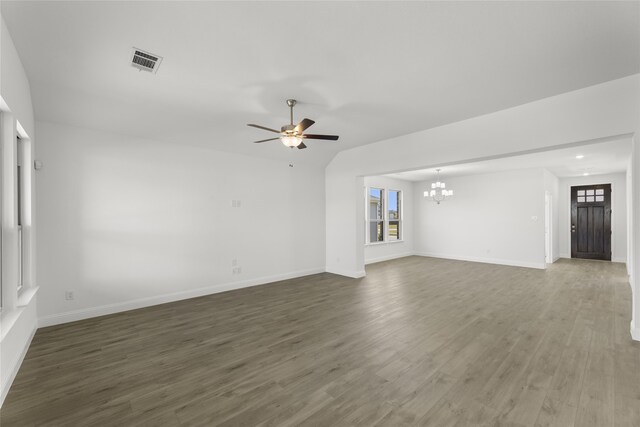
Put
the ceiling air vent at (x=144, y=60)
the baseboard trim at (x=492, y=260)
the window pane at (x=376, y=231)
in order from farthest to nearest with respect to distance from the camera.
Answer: the window pane at (x=376, y=231) < the baseboard trim at (x=492, y=260) < the ceiling air vent at (x=144, y=60)

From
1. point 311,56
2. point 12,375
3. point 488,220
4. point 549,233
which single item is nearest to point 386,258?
point 488,220

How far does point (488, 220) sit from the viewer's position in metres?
8.37

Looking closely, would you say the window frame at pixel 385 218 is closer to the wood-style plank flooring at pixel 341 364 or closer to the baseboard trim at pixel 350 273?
the baseboard trim at pixel 350 273

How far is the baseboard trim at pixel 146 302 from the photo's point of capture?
3746mm

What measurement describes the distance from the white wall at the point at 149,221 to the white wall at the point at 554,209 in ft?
24.1

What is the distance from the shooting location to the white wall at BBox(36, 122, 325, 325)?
149 inches

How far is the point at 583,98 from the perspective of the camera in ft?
10.5

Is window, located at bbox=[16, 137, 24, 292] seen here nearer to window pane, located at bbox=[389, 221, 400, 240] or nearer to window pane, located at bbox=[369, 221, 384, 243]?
window pane, located at bbox=[369, 221, 384, 243]

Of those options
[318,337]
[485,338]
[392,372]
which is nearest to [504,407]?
[392,372]

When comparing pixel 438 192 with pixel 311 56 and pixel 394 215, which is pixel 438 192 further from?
pixel 311 56

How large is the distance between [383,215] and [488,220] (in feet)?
10.2

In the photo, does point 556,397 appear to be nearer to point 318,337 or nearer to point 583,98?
point 318,337

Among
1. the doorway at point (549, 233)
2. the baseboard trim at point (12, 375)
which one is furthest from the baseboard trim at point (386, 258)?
the baseboard trim at point (12, 375)

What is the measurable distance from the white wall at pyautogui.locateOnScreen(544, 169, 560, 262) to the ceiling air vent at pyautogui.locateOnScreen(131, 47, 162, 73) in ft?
30.2
